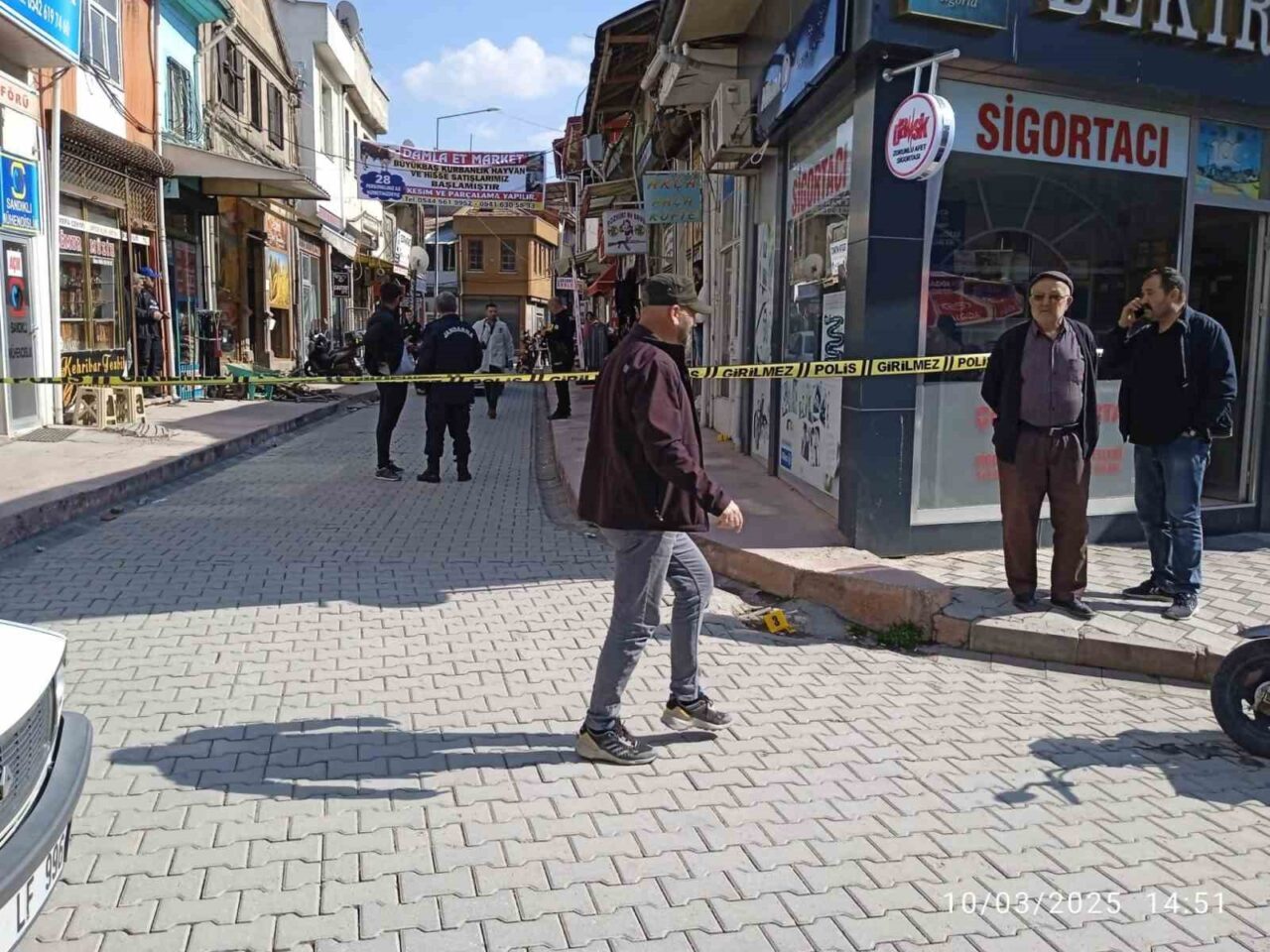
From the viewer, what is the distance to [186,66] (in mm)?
19656

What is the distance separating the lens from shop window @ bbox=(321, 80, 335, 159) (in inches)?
1277

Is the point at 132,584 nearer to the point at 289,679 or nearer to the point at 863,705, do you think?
the point at 289,679

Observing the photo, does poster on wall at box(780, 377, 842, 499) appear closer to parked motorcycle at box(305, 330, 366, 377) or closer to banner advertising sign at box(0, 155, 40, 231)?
banner advertising sign at box(0, 155, 40, 231)

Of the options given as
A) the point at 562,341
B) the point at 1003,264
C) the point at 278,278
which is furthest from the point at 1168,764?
the point at 278,278

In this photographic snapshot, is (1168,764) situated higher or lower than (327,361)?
lower

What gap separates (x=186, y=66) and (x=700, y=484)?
1941 centimetres

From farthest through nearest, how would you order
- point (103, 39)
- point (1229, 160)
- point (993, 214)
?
point (103, 39), point (1229, 160), point (993, 214)

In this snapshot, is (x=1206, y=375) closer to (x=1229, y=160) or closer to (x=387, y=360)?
(x=1229, y=160)

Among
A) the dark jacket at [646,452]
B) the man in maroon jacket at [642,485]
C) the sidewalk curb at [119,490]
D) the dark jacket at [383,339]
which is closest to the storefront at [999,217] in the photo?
the man in maroon jacket at [642,485]

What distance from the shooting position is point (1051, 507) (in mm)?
5781

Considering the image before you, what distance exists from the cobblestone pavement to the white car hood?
2.37 ft

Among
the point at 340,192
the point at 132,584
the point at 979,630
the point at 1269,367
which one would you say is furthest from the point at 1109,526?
the point at 340,192

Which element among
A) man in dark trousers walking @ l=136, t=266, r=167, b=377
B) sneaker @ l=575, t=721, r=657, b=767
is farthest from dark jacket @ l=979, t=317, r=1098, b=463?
man in dark trousers walking @ l=136, t=266, r=167, b=377

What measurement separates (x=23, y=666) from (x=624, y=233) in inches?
671
